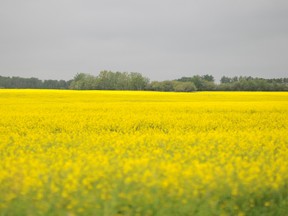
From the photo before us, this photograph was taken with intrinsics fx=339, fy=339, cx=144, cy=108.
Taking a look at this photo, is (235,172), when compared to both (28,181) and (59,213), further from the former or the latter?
(28,181)

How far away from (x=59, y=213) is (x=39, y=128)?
7378mm

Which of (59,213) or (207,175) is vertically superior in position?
(207,175)

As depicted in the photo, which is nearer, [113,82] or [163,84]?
[163,84]

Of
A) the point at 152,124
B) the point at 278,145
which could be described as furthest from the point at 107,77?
the point at 278,145

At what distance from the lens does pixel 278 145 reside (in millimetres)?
8031

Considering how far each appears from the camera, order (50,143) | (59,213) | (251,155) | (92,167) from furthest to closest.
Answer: (50,143) < (251,155) < (92,167) < (59,213)

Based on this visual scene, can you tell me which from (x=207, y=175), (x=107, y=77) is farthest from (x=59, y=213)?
(x=107, y=77)

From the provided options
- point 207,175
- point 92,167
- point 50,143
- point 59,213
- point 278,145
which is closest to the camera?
point 59,213

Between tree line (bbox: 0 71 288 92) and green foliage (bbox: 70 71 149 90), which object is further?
green foliage (bbox: 70 71 149 90)

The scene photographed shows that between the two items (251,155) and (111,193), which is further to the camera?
(251,155)

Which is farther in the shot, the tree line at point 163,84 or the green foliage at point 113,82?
the green foliage at point 113,82

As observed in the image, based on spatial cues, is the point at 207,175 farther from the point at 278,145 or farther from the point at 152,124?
the point at 152,124

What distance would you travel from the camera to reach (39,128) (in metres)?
11.4

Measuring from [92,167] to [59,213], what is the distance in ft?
4.02
